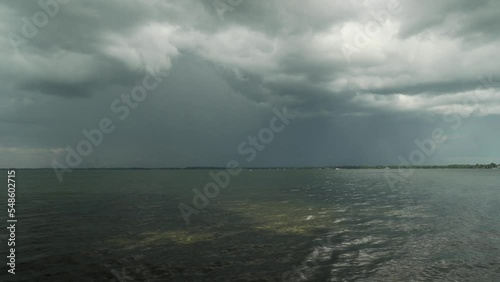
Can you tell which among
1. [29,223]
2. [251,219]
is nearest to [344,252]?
[251,219]

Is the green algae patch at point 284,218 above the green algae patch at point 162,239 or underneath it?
underneath

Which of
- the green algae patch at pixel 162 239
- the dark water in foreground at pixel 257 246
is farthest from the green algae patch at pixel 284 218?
the green algae patch at pixel 162 239

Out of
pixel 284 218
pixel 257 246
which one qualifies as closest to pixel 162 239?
pixel 257 246

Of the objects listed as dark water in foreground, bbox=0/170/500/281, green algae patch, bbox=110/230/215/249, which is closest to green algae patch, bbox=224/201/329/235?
dark water in foreground, bbox=0/170/500/281

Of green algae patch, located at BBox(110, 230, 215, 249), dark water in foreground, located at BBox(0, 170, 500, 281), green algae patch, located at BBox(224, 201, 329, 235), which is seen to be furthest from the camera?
green algae patch, located at BBox(224, 201, 329, 235)

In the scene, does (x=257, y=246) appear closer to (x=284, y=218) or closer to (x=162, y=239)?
(x=162, y=239)

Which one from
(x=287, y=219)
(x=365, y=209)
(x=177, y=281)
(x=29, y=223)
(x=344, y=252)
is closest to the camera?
(x=177, y=281)

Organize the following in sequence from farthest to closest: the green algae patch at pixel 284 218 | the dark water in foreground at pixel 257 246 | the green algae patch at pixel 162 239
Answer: the green algae patch at pixel 284 218
the green algae patch at pixel 162 239
the dark water in foreground at pixel 257 246

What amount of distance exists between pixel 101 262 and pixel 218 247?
33.0 ft

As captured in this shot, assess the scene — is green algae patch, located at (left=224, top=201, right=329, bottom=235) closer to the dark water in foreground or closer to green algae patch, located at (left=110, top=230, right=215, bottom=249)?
the dark water in foreground

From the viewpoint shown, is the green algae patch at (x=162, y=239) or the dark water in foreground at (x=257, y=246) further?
the green algae patch at (x=162, y=239)

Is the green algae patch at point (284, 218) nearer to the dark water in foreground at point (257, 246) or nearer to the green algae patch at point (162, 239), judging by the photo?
the dark water in foreground at point (257, 246)

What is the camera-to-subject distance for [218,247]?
95.8 feet

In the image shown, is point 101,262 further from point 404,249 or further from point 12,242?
point 404,249
